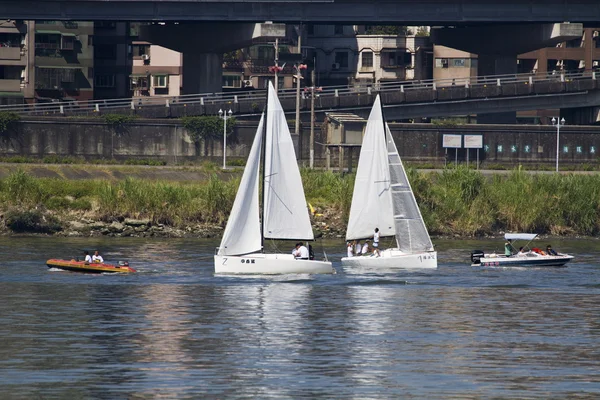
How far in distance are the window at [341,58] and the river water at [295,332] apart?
104928 mm

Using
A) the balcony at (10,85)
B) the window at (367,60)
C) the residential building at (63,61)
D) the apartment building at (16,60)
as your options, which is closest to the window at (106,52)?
the residential building at (63,61)

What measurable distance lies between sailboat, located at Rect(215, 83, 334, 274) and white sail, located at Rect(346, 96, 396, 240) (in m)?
6.55

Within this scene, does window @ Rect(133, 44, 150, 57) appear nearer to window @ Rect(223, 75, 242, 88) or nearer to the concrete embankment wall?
window @ Rect(223, 75, 242, 88)

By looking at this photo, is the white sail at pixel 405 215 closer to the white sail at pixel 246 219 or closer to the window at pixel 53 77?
the white sail at pixel 246 219

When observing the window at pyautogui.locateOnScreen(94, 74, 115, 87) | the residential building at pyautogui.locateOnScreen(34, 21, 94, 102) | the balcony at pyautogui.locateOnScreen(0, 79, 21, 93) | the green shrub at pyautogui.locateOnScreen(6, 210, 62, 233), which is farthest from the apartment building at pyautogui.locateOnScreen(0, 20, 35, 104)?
the green shrub at pyautogui.locateOnScreen(6, 210, 62, 233)

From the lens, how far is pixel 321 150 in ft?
381

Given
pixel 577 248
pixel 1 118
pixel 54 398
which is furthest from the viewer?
pixel 1 118

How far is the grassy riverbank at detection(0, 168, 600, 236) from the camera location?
290ft

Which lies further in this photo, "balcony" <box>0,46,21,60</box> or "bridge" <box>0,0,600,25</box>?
"balcony" <box>0,46,21,60</box>

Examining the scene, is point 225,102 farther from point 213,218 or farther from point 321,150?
point 213,218

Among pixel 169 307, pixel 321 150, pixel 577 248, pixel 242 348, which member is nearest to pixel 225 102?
pixel 321 150

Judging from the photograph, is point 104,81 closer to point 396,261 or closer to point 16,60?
point 16,60

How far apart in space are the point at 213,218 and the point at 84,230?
9.40 m

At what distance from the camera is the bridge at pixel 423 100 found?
120 m
